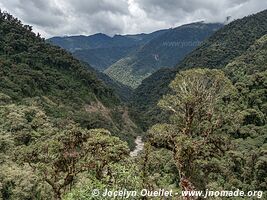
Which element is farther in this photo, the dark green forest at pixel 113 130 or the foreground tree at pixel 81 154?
the foreground tree at pixel 81 154

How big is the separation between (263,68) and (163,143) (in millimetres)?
75518

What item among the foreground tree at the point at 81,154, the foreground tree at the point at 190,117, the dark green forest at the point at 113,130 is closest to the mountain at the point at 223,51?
the dark green forest at the point at 113,130

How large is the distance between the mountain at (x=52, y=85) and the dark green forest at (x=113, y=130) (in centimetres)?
32

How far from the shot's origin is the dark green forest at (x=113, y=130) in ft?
80.5

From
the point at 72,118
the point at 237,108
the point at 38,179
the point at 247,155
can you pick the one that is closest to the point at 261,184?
the point at 247,155

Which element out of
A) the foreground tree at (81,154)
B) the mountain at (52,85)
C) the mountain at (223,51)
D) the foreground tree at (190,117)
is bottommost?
the foreground tree at (81,154)

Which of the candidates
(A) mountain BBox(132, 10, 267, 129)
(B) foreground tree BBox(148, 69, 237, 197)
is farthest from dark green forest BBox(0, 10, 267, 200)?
(A) mountain BBox(132, 10, 267, 129)

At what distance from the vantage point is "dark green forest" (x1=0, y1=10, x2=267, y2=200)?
80.5ft

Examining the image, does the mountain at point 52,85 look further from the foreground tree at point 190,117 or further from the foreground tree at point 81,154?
the foreground tree at point 190,117

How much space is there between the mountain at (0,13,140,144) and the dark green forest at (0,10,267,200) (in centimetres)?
32

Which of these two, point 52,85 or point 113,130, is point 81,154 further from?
point 52,85

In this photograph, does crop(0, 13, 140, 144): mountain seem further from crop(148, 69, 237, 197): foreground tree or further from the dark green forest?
crop(148, 69, 237, 197): foreground tree

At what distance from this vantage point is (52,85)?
10169cm

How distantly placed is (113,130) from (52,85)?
19896 millimetres
